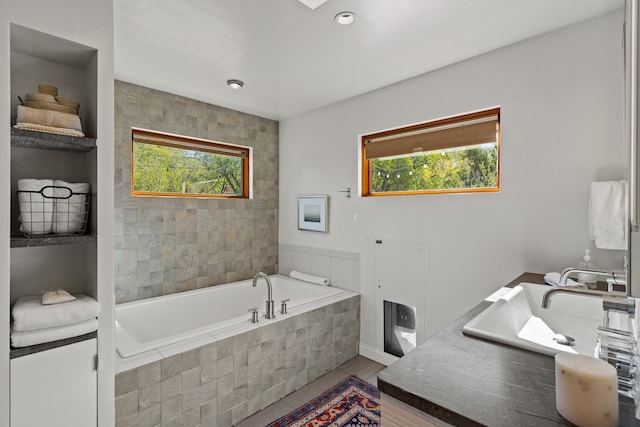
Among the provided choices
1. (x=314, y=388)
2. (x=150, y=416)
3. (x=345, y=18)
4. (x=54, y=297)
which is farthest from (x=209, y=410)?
(x=345, y=18)

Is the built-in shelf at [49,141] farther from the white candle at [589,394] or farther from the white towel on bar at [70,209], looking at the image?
the white candle at [589,394]

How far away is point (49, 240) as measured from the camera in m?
1.34

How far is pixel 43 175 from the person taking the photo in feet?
5.02

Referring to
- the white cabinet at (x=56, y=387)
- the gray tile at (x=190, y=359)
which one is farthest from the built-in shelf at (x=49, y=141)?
the gray tile at (x=190, y=359)

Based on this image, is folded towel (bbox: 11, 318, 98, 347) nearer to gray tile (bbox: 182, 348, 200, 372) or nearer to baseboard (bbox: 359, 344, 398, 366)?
gray tile (bbox: 182, 348, 200, 372)

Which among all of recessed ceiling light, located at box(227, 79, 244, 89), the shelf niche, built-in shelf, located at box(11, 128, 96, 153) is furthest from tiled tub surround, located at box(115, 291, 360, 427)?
recessed ceiling light, located at box(227, 79, 244, 89)

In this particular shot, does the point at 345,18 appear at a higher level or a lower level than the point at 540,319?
higher

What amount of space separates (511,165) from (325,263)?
1.98m

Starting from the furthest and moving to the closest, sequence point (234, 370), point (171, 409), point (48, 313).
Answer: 1. point (234, 370)
2. point (171, 409)
3. point (48, 313)

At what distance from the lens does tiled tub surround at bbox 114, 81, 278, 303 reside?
284 centimetres

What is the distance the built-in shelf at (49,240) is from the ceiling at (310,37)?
1.27 m

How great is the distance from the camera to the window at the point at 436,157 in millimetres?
2424

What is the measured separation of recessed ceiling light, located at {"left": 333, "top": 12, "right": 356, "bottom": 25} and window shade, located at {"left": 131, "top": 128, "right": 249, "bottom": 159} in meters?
2.00

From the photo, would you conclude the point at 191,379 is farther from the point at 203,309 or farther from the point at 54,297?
the point at 203,309
